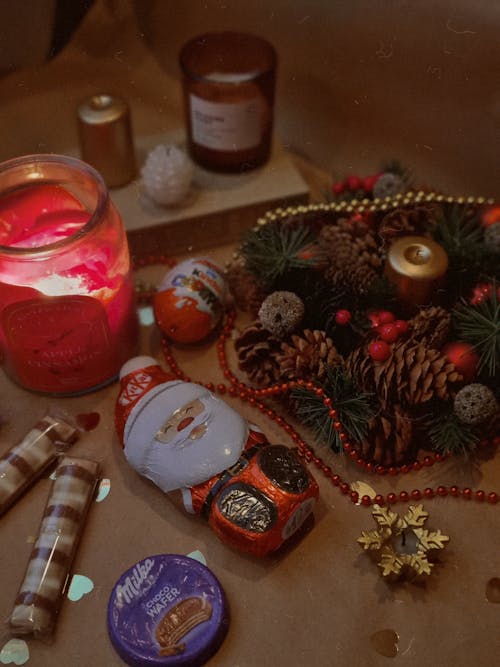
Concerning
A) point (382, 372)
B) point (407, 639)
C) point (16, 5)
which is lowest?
point (407, 639)

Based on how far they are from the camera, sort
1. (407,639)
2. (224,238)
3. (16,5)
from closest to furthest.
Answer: (407,639)
(16,5)
(224,238)

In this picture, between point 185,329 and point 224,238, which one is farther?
point 224,238

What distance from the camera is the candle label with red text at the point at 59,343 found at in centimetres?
75

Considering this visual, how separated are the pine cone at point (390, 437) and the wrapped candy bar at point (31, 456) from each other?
0.33m

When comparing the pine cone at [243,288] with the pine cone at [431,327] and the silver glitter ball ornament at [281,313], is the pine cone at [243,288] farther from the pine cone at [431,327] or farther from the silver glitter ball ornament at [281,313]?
the pine cone at [431,327]

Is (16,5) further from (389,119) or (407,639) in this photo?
(407,639)

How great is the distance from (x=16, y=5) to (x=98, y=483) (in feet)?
2.04

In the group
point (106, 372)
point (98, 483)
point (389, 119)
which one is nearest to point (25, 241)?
point (106, 372)

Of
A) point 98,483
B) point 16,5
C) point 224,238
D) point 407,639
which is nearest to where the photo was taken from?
point 407,639

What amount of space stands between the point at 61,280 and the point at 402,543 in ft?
1.44

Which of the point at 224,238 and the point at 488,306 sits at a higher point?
the point at 488,306

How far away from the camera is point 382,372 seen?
75 cm

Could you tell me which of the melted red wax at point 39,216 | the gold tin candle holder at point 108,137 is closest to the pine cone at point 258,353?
the melted red wax at point 39,216

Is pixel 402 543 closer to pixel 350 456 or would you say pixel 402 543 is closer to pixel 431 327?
pixel 350 456
